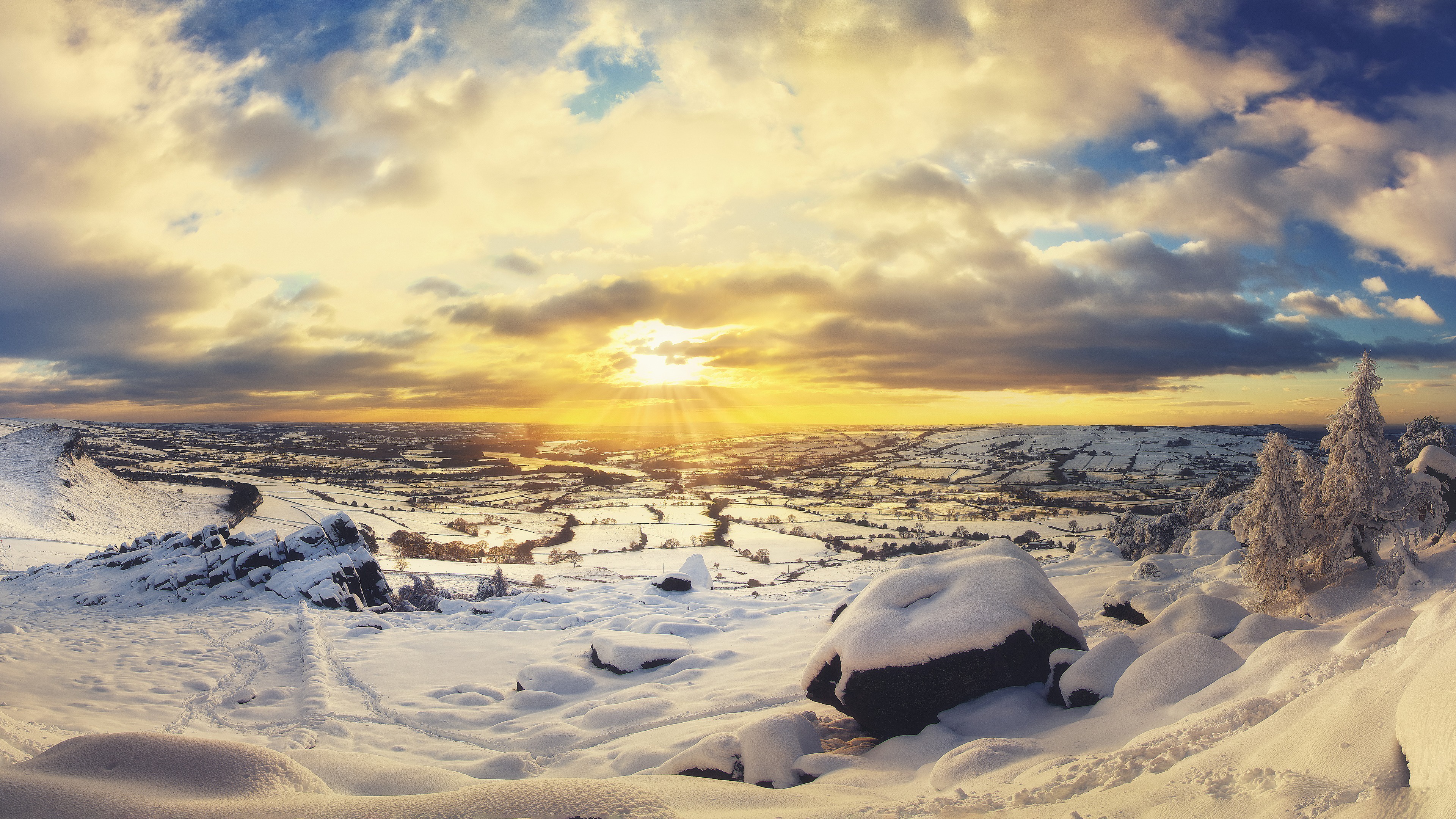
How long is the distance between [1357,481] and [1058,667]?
891cm

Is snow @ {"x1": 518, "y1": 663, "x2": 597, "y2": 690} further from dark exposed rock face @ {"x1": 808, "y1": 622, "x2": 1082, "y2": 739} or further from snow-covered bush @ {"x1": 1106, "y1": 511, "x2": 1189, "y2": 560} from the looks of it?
snow-covered bush @ {"x1": 1106, "y1": 511, "x2": 1189, "y2": 560}

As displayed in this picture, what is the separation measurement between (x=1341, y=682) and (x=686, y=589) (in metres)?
20.9

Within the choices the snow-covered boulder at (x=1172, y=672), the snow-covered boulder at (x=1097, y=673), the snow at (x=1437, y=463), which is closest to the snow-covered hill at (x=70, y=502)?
the snow-covered boulder at (x=1097, y=673)

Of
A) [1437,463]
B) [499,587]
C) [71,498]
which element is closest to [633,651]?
[499,587]

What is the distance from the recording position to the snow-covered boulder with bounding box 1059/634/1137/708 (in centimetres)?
867

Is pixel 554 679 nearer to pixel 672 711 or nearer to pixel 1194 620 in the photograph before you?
pixel 672 711

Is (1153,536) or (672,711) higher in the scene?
(1153,536)

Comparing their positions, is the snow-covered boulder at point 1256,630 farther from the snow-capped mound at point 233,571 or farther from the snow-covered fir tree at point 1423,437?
the snow-capped mound at point 233,571

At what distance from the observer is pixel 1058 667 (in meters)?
9.57

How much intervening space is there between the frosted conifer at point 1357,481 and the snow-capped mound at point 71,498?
61932mm

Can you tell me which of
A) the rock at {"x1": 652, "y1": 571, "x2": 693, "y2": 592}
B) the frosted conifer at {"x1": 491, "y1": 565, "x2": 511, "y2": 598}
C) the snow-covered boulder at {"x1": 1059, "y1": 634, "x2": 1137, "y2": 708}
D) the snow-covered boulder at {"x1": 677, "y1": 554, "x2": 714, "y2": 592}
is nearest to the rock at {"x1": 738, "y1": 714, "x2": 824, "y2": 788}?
the snow-covered boulder at {"x1": 1059, "y1": 634, "x2": 1137, "y2": 708}

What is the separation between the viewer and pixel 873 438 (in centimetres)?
16250

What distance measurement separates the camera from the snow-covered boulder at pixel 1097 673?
8672 mm

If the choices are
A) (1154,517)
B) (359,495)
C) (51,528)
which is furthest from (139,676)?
(359,495)
